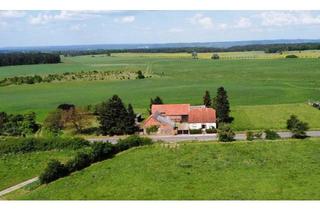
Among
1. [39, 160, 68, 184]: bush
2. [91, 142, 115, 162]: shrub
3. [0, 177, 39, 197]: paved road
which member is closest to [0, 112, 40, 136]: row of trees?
[91, 142, 115, 162]: shrub

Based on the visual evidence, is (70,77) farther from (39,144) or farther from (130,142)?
(130,142)

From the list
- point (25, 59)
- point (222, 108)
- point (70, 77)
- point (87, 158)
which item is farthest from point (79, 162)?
point (25, 59)

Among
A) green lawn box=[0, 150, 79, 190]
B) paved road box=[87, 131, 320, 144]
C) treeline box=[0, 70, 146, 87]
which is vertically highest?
treeline box=[0, 70, 146, 87]

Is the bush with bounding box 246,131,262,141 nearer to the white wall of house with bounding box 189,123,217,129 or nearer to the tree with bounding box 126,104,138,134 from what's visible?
the white wall of house with bounding box 189,123,217,129

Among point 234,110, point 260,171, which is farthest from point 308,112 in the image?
point 260,171

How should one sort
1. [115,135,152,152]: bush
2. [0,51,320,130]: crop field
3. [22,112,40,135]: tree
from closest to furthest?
1. [115,135,152,152]: bush
2. [22,112,40,135]: tree
3. [0,51,320,130]: crop field

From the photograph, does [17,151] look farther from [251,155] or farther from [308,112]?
[308,112]

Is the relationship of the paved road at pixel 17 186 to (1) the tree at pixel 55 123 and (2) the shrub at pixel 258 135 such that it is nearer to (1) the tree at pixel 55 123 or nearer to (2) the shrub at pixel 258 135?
(1) the tree at pixel 55 123
